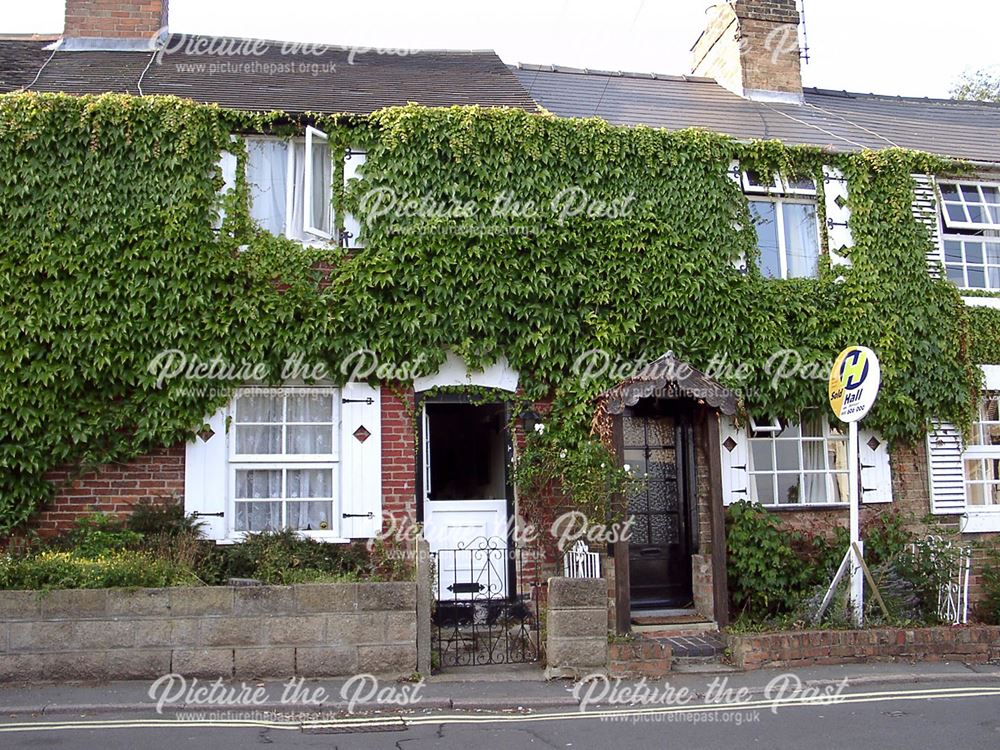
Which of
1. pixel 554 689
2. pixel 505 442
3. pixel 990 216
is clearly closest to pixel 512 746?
pixel 554 689

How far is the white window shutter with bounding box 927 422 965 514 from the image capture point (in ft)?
37.3

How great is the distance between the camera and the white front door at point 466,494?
32.7ft

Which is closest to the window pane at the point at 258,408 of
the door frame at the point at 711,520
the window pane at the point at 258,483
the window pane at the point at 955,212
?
the window pane at the point at 258,483

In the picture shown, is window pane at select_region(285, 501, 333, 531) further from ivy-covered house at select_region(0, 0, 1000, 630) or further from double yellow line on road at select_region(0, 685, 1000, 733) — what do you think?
double yellow line on road at select_region(0, 685, 1000, 733)

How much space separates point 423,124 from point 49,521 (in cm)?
590

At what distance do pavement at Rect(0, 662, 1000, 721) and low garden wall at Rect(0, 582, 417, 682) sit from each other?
0.46 feet

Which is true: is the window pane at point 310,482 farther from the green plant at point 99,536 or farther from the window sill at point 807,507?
the window sill at point 807,507

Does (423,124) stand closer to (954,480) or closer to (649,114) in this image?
(649,114)

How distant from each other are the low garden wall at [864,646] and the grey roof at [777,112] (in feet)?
20.9

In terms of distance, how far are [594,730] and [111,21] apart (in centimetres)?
1176

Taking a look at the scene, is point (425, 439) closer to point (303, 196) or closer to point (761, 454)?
point (303, 196)

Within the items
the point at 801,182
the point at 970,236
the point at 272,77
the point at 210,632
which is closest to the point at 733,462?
the point at 801,182

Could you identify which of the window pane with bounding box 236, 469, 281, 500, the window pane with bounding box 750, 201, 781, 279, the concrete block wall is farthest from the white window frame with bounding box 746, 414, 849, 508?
the window pane with bounding box 236, 469, 281, 500

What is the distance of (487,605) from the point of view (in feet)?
31.4
